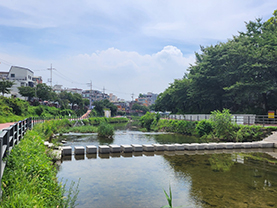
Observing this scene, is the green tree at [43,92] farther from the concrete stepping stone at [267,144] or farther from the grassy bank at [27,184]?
the grassy bank at [27,184]

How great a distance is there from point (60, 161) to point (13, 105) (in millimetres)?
29672

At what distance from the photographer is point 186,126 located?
32.6 metres

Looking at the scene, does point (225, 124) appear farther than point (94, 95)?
No

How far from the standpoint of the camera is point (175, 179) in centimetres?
975

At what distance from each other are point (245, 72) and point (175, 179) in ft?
73.5

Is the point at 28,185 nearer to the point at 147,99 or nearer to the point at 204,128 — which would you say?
the point at 204,128

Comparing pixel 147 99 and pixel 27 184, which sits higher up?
pixel 147 99

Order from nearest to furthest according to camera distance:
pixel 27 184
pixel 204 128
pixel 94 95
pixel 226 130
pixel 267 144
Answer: pixel 27 184
pixel 267 144
pixel 226 130
pixel 204 128
pixel 94 95

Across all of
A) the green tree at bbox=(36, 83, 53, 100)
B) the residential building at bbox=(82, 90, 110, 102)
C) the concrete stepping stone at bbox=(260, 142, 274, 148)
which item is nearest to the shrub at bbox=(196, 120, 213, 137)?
the concrete stepping stone at bbox=(260, 142, 274, 148)

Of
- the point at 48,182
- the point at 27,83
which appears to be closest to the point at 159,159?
the point at 48,182

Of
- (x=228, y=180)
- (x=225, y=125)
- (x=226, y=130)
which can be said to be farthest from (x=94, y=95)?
(x=228, y=180)

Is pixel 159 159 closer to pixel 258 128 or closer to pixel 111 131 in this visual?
pixel 258 128

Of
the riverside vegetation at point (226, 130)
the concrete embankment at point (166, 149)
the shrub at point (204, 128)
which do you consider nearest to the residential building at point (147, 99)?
the shrub at point (204, 128)

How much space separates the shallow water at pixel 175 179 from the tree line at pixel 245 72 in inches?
610
